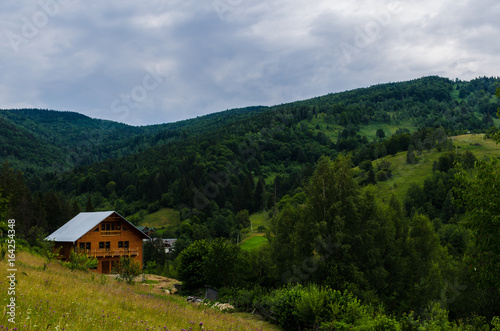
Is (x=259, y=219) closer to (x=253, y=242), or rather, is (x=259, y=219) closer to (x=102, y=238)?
(x=253, y=242)

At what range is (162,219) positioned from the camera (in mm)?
145500

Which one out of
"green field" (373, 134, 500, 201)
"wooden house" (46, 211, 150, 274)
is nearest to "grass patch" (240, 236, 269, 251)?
"green field" (373, 134, 500, 201)

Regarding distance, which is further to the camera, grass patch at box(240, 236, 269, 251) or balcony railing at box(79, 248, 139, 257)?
grass patch at box(240, 236, 269, 251)

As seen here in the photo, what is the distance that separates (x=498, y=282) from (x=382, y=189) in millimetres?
114057

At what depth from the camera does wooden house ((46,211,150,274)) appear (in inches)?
2039

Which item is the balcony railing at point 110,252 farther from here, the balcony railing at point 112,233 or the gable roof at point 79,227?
the gable roof at point 79,227

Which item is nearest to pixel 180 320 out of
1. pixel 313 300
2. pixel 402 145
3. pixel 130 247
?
pixel 313 300

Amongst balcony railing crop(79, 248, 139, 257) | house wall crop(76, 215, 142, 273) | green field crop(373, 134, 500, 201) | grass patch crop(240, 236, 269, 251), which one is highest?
green field crop(373, 134, 500, 201)

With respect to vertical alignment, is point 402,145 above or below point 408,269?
above

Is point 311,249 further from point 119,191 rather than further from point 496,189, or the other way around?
point 119,191

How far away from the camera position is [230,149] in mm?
197500

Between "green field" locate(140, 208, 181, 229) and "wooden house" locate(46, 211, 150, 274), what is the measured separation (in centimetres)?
8266

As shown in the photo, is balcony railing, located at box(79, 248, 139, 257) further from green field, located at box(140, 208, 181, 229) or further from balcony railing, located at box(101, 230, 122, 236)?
green field, located at box(140, 208, 181, 229)

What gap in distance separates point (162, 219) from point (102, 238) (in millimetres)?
92833
